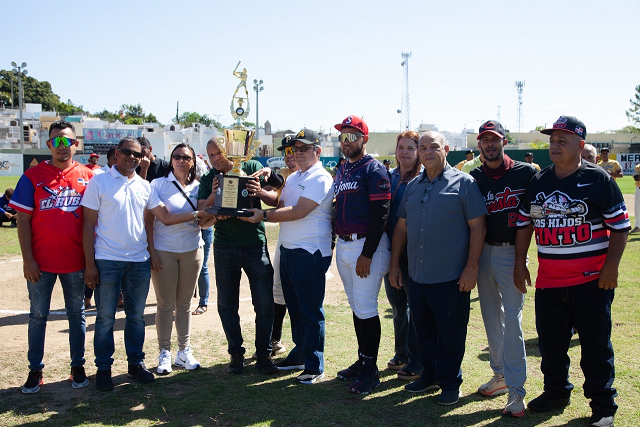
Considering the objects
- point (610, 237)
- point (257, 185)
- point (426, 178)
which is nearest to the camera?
point (610, 237)

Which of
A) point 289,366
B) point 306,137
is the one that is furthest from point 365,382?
point 306,137

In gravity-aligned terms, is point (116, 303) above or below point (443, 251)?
below

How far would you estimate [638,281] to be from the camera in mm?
8297

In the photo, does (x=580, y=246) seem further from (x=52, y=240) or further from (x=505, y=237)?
(x=52, y=240)

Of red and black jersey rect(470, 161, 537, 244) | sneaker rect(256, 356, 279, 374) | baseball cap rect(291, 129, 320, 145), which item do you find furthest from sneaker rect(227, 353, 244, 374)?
red and black jersey rect(470, 161, 537, 244)

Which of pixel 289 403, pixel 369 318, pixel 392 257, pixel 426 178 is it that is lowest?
pixel 289 403

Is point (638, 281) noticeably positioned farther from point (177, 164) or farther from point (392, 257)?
point (177, 164)

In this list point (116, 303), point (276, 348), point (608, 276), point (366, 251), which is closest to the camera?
point (608, 276)

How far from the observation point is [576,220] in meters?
3.91

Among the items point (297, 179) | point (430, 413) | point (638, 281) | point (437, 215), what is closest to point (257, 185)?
point (297, 179)

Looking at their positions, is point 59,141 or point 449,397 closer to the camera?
point 449,397

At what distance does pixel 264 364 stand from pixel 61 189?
2538mm

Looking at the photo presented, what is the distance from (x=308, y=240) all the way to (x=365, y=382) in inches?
54.3

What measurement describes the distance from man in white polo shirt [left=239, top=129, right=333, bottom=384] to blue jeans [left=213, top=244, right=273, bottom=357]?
0.95 feet
